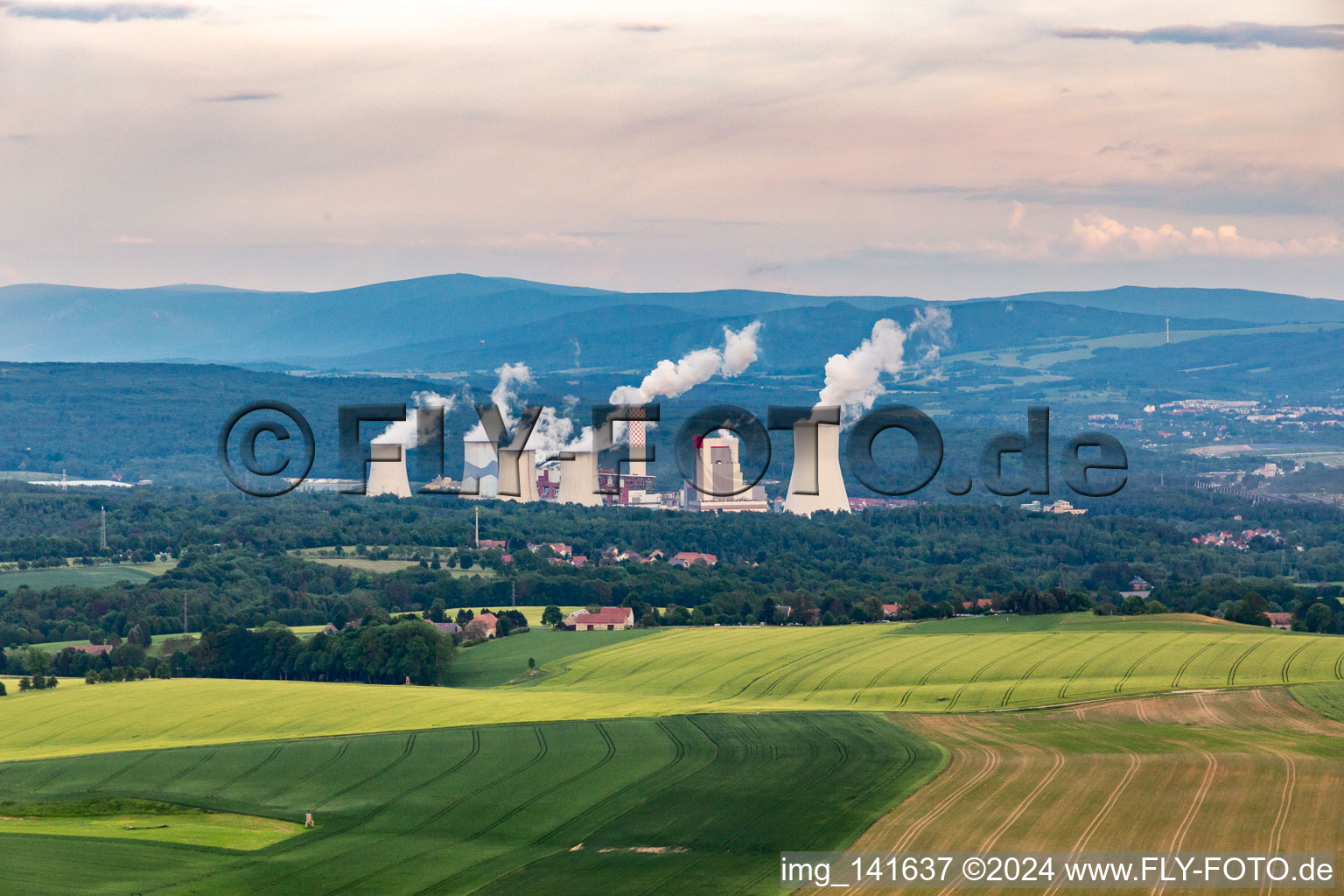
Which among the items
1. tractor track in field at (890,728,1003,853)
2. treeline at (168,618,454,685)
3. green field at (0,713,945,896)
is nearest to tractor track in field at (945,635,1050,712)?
green field at (0,713,945,896)

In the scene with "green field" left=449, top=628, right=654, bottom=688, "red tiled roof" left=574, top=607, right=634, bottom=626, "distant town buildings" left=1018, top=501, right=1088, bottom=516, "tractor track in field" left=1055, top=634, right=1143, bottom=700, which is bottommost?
"green field" left=449, top=628, right=654, bottom=688

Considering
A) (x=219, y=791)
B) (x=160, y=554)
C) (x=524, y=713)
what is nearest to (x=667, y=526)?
(x=160, y=554)

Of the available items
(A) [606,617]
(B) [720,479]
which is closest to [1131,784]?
(A) [606,617]

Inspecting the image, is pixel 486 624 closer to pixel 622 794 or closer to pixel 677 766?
pixel 677 766

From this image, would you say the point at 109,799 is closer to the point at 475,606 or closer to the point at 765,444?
the point at 765,444

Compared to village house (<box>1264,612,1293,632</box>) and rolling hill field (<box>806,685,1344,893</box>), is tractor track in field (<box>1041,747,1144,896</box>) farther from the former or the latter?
village house (<box>1264,612,1293,632</box>)

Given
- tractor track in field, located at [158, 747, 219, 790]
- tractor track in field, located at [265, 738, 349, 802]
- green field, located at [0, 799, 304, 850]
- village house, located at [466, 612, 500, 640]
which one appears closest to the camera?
green field, located at [0, 799, 304, 850]
